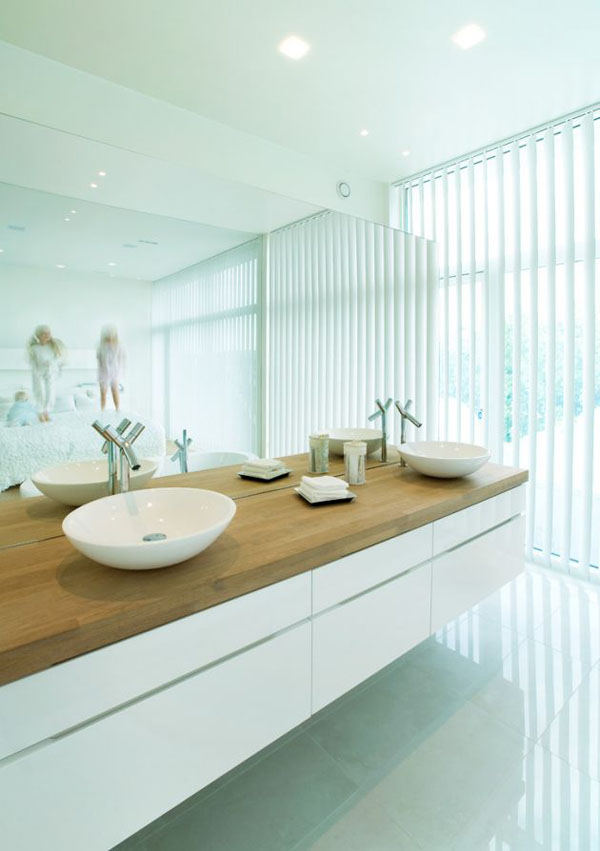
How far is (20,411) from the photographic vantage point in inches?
53.8

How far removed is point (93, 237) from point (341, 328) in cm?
122

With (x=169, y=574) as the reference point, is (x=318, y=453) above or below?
above

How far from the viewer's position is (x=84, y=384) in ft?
4.90

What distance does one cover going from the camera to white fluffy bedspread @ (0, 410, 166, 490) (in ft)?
4.56

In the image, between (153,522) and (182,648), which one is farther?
(153,522)

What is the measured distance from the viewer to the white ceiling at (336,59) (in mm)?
1786

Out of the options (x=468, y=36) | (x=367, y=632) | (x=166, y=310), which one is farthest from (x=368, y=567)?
(x=468, y=36)

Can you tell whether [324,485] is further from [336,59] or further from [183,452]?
[336,59]

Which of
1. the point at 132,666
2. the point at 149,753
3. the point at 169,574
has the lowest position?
the point at 149,753

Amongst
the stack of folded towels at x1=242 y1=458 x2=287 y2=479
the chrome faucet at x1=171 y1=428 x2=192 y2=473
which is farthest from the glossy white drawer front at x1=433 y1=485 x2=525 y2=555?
the chrome faucet at x1=171 y1=428 x2=192 y2=473

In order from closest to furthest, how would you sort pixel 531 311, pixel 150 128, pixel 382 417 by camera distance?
pixel 150 128 < pixel 382 417 < pixel 531 311

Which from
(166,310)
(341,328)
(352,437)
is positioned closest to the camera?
(166,310)

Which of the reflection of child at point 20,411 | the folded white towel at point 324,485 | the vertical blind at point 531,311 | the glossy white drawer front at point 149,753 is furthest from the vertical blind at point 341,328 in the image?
the glossy white drawer front at point 149,753

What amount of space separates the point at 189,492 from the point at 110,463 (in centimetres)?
31
